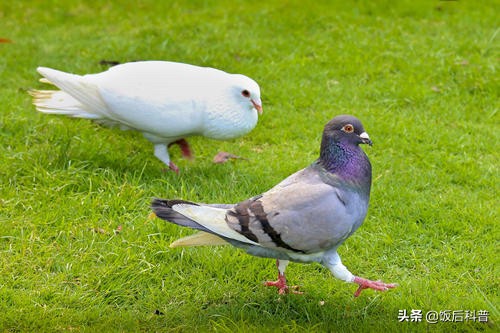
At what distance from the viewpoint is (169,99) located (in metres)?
4.68

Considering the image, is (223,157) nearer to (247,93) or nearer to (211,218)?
(247,93)

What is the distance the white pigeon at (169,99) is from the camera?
185 inches

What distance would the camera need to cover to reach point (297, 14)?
821 cm

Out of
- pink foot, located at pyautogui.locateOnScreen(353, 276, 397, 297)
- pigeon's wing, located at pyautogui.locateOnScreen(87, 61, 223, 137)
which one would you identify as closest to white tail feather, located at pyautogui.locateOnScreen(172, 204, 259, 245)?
pink foot, located at pyautogui.locateOnScreen(353, 276, 397, 297)

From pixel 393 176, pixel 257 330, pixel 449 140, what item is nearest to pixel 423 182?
pixel 393 176

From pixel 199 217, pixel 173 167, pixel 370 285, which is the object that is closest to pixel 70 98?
pixel 173 167

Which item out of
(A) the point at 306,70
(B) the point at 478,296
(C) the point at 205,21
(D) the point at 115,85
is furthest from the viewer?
(C) the point at 205,21

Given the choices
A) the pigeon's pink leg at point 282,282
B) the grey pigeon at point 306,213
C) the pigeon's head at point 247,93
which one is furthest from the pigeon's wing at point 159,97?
the pigeon's pink leg at point 282,282

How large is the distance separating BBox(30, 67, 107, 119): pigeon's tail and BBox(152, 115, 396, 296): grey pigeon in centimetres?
159

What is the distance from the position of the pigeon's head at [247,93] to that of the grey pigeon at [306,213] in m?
1.20

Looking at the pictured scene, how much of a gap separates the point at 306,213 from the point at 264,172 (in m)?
1.71

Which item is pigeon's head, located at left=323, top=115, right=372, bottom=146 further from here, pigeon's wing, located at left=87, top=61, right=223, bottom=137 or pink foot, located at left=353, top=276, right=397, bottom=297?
pigeon's wing, located at left=87, top=61, right=223, bottom=137

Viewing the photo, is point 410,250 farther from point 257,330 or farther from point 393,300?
point 257,330

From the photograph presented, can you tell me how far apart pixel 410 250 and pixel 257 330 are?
1259 millimetres
